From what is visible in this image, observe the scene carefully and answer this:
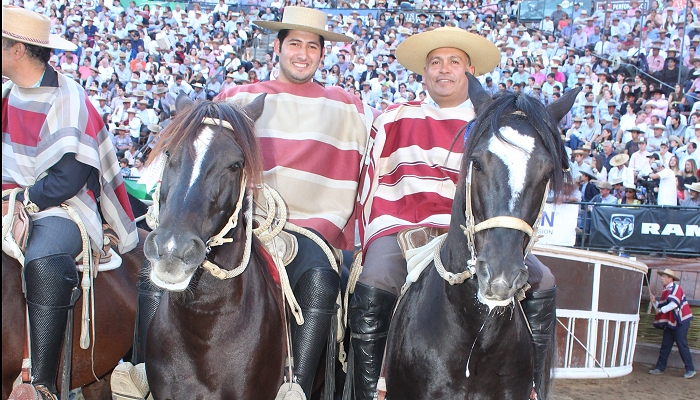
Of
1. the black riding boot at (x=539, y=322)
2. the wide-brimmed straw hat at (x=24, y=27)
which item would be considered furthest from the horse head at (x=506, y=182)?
the wide-brimmed straw hat at (x=24, y=27)

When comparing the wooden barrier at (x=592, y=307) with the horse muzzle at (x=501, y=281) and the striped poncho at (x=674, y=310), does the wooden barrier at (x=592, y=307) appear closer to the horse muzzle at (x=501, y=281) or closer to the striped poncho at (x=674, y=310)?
the striped poncho at (x=674, y=310)

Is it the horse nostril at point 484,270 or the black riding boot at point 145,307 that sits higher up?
the horse nostril at point 484,270

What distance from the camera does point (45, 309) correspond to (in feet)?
13.0

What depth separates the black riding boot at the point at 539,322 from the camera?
3645 millimetres

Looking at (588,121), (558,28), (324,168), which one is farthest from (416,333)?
(558,28)

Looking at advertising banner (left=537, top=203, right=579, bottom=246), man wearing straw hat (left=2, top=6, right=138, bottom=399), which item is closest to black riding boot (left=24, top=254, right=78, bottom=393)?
man wearing straw hat (left=2, top=6, right=138, bottom=399)

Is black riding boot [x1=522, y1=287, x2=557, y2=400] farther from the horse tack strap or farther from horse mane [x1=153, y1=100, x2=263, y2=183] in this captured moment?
horse mane [x1=153, y1=100, x2=263, y2=183]

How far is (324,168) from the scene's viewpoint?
4.62 meters

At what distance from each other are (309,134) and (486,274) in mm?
2168

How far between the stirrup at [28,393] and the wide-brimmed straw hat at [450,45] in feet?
10.4

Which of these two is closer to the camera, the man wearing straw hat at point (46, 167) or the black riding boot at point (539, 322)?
the black riding boot at point (539, 322)

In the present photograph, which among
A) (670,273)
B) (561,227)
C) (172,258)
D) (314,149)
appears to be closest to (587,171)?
(561,227)

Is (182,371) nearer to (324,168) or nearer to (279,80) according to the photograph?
(324,168)

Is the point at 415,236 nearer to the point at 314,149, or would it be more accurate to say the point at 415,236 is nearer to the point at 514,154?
the point at 314,149
